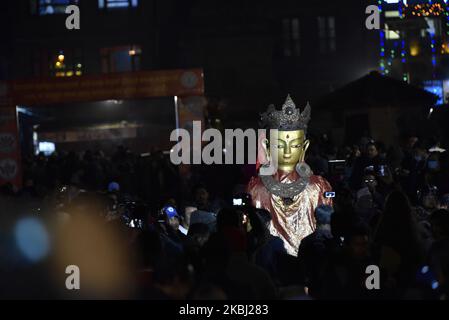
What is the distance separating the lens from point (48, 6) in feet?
117

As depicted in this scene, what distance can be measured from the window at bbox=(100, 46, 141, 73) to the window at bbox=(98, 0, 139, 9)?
63.8 inches

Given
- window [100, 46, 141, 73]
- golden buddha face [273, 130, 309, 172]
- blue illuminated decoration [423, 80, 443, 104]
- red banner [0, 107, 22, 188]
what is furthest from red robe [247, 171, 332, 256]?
window [100, 46, 141, 73]

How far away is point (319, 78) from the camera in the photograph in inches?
1387

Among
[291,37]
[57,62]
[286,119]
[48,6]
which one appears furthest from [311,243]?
[48,6]

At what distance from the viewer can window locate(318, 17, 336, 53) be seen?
35.3 metres

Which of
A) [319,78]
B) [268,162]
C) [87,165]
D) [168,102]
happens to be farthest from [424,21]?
[268,162]

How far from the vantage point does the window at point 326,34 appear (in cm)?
3534

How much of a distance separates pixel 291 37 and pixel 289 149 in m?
23.4

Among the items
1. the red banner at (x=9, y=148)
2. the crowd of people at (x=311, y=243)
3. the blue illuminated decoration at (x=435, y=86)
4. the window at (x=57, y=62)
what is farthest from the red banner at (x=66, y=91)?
the window at (x=57, y=62)

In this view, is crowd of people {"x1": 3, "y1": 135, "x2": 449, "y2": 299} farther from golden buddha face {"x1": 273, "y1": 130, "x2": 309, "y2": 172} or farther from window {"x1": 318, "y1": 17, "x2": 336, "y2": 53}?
window {"x1": 318, "y1": 17, "x2": 336, "y2": 53}

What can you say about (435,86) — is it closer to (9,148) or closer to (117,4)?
(117,4)

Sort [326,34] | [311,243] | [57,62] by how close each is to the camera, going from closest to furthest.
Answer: [311,243] < [57,62] < [326,34]

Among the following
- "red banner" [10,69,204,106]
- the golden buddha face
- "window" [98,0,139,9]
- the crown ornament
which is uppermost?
"window" [98,0,139,9]

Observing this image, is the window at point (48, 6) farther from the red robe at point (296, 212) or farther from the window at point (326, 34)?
the red robe at point (296, 212)
